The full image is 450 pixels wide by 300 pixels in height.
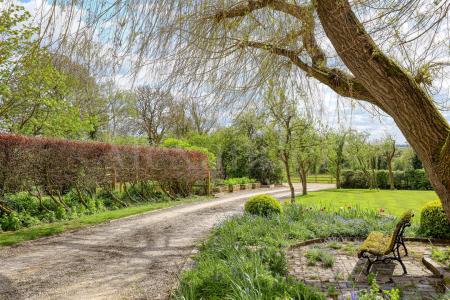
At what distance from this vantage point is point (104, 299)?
4.73 metres

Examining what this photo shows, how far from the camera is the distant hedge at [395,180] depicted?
29539 mm

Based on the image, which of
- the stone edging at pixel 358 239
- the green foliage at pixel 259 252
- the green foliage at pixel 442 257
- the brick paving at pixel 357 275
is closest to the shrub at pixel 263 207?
the green foliage at pixel 259 252

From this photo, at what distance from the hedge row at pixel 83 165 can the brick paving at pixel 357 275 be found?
744cm

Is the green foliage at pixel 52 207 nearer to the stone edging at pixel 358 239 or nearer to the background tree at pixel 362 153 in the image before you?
the stone edging at pixel 358 239

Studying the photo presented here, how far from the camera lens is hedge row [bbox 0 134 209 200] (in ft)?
33.5

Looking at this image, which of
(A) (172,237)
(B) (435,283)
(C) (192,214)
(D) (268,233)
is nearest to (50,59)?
(B) (435,283)

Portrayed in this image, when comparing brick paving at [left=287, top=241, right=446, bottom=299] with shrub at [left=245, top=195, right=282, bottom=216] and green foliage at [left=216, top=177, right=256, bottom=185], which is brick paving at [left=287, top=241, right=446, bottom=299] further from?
green foliage at [left=216, top=177, right=256, bottom=185]

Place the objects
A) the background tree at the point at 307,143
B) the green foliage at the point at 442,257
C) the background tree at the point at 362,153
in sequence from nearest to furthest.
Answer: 1. the green foliage at the point at 442,257
2. the background tree at the point at 307,143
3. the background tree at the point at 362,153

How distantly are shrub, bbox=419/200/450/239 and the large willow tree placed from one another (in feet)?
13.8

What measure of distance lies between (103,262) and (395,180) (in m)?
28.7

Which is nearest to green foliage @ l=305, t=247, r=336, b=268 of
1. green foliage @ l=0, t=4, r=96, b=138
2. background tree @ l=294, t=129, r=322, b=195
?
green foliage @ l=0, t=4, r=96, b=138

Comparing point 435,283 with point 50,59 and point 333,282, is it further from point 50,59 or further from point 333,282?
point 50,59

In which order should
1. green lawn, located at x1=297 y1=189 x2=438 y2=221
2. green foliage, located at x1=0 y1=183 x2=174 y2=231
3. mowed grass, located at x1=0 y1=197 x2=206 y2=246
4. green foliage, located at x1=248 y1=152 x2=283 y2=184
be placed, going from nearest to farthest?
mowed grass, located at x1=0 y1=197 x2=206 y2=246 → green foliage, located at x1=0 y1=183 x2=174 y2=231 → green lawn, located at x1=297 y1=189 x2=438 y2=221 → green foliage, located at x1=248 y1=152 x2=283 y2=184

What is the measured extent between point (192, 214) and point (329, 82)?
28.4 ft
